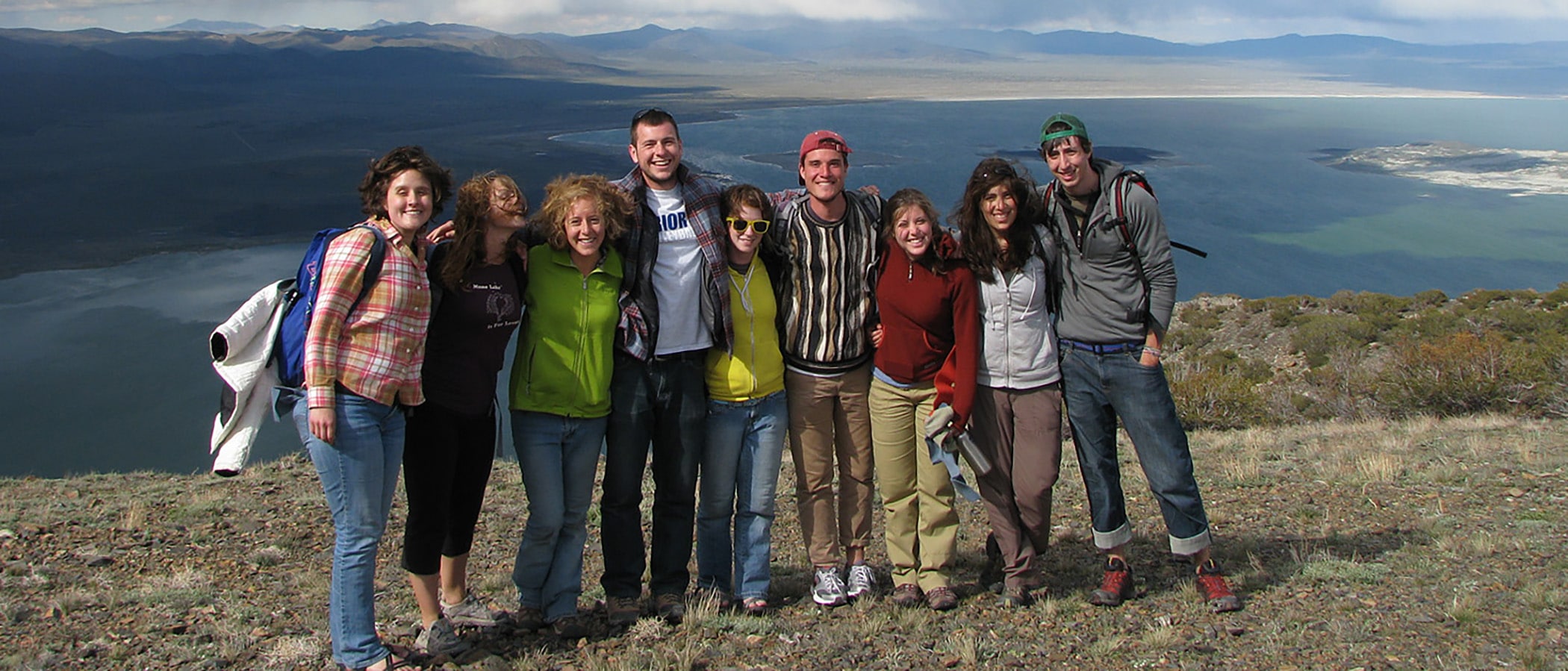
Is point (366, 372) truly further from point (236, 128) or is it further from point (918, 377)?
point (236, 128)

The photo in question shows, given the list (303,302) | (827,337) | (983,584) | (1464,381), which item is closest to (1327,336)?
(1464,381)

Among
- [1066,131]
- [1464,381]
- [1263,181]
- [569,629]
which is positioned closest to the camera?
[1066,131]

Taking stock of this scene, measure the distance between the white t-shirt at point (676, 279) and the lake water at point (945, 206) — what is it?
39.3 meters

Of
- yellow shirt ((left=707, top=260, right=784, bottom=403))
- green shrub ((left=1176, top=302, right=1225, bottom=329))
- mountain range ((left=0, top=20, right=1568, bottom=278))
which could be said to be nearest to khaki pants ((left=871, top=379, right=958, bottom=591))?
yellow shirt ((left=707, top=260, right=784, bottom=403))

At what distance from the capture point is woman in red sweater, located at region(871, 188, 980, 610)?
137 inches

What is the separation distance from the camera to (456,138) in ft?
360

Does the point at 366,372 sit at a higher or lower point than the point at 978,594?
higher

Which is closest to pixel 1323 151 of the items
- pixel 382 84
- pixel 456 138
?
pixel 456 138

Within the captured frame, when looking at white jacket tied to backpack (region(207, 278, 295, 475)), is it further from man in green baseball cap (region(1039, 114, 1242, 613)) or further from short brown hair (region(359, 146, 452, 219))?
man in green baseball cap (region(1039, 114, 1242, 613))

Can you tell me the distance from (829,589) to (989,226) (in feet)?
4.71

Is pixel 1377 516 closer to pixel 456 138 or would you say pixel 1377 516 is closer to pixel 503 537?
pixel 503 537

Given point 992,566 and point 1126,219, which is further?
point 992,566

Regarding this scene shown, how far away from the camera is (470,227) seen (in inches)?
124

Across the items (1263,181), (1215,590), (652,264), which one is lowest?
(1263,181)
